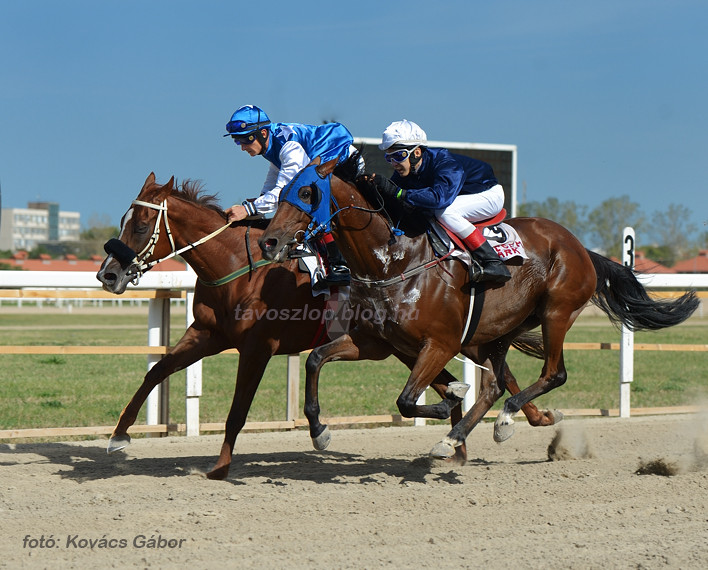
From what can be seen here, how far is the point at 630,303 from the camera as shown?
6.52 metres

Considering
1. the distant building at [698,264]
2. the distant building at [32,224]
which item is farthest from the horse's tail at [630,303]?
the distant building at [32,224]

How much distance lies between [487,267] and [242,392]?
5.62 ft

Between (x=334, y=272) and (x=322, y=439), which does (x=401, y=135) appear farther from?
(x=322, y=439)

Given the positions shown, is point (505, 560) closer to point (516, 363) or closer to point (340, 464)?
point (340, 464)

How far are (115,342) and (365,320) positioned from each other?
11804 millimetres

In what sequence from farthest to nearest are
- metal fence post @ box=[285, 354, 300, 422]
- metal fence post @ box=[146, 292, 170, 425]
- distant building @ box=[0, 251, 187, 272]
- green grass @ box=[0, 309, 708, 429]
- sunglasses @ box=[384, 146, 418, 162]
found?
1. distant building @ box=[0, 251, 187, 272]
2. green grass @ box=[0, 309, 708, 429]
3. metal fence post @ box=[285, 354, 300, 422]
4. metal fence post @ box=[146, 292, 170, 425]
5. sunglasses @ box=[384, 146, 418, 162]

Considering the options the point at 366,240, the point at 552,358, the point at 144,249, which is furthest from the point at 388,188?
the point at 552,358

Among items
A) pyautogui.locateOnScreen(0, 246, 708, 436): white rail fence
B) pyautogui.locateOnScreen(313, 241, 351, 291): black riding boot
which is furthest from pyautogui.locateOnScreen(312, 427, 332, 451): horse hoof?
pyautogui.locateOnScreen(0, 246, 708, 436): white rail fence

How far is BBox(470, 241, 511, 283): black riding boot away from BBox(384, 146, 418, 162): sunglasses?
72cm

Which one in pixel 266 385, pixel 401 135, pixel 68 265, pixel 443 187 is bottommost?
pixel 266 385

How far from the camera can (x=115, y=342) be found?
1599 centimetres

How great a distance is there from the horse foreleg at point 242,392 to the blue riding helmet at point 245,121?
53.9 inches

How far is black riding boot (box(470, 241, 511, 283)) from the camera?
17.4 ft

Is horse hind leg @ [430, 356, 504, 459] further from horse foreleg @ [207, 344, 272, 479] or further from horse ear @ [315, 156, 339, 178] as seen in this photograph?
horse ear @ [315, 156, 339, 178]
